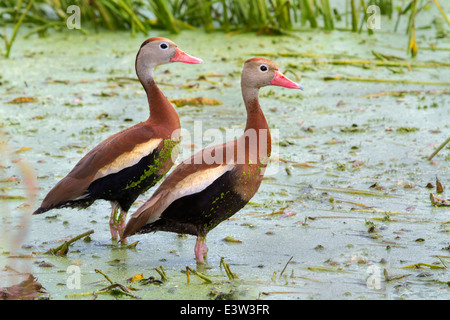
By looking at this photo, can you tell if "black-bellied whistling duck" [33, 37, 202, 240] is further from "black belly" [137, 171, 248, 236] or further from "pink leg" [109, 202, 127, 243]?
"black belly" [137, 171, 248, 236]

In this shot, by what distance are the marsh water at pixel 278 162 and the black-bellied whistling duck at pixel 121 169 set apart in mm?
237

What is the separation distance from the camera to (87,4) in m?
8.52

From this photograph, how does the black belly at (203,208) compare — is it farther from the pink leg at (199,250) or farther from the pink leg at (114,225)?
the pink leg at (114,225)

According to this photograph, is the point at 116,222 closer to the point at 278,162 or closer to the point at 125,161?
the point at 125,161

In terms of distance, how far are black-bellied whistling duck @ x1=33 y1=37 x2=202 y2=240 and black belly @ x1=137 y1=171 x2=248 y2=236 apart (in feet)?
1.32

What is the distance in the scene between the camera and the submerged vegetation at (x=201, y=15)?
8273 mm

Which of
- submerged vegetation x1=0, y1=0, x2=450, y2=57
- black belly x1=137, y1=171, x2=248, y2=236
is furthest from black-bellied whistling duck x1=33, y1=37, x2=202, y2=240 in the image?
submerged vegetation x1=0, y1=0, x2=450, y2=57

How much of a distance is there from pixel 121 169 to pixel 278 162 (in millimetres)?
1647

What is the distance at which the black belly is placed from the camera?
3.43 metres

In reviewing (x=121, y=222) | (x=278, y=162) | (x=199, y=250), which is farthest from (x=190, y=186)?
(x=278, y=162)

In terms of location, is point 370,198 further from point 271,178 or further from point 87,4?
point 87,4

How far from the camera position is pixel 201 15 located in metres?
8.72
